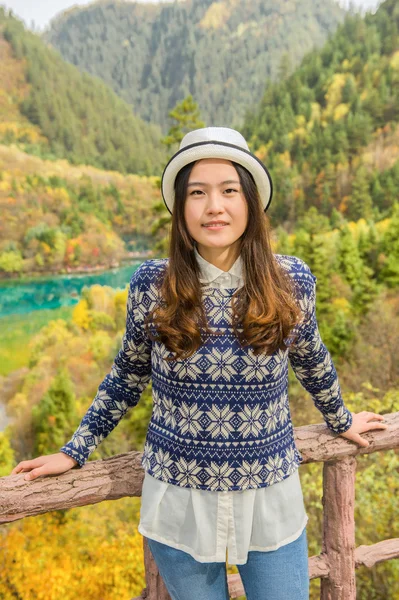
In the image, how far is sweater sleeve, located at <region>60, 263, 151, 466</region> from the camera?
1390 mm

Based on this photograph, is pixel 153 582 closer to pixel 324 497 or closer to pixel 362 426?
pixel 324 497

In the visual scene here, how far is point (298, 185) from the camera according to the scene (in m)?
43.4

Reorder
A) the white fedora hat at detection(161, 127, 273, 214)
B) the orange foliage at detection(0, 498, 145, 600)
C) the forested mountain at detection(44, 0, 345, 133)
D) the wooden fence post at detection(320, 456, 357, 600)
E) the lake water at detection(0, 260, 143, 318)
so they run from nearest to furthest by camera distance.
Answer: the white fedora hat at detection(161, 127, 273, 214), the wooden fence post at detection(320, 456, 357, 600), the orange foliage at detection(0, 498, 145, 600), the lake water at detection(0, 260, 143, 318), the forested mountain at detection(44, 0, 345, 133)

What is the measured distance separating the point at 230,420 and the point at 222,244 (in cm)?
44

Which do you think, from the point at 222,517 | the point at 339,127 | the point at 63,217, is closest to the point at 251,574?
the point at 222,517

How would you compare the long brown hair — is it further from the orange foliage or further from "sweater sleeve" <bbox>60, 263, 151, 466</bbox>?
the orange foliage

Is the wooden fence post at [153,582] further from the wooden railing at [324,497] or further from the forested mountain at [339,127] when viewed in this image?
the forested mountain at [339,127]

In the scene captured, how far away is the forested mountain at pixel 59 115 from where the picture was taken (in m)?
46.1

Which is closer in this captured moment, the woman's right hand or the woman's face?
the woman's face

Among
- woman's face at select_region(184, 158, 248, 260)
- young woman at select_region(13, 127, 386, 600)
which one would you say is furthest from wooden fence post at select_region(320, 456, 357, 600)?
woman's face at select_region(184, 158, 248, 260)

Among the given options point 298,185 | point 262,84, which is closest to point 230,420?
point 298,185

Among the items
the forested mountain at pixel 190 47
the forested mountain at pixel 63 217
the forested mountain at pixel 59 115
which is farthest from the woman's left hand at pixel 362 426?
the forested mountain at pixel 190 47

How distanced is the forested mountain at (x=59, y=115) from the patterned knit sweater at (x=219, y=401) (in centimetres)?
4690

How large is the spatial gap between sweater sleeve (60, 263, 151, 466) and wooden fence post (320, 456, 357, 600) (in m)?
0.79
